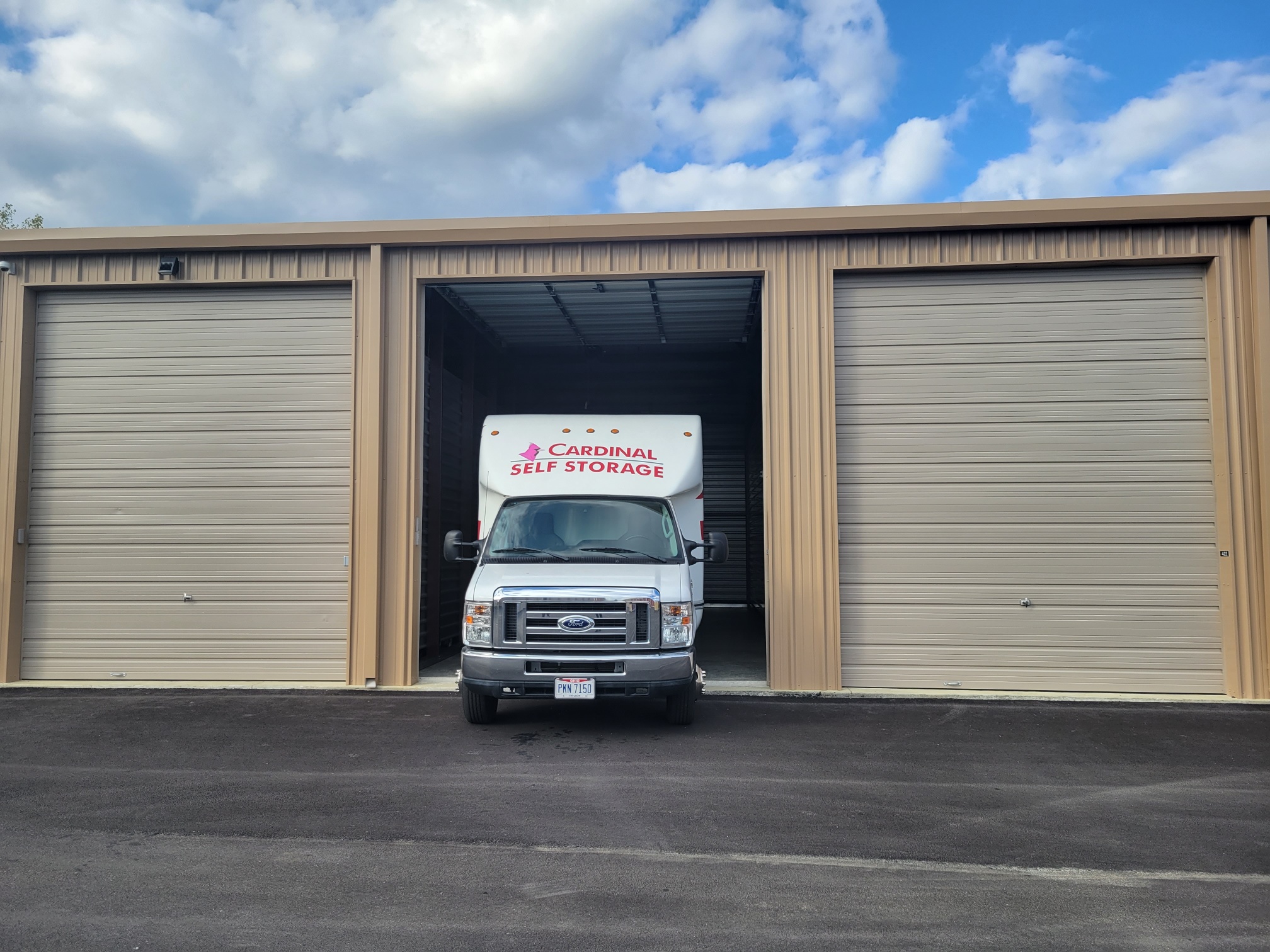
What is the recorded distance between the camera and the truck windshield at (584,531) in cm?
812

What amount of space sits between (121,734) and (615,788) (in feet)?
15.3

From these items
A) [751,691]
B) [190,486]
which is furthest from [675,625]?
[190,486]

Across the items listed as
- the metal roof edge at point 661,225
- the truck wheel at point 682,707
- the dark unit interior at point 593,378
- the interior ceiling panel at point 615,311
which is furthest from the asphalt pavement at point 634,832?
the interior ceiling panel at point 615,311

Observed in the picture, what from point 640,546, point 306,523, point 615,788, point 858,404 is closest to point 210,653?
point 306,523

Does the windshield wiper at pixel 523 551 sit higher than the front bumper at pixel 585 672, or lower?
higher

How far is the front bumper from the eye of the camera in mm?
7223

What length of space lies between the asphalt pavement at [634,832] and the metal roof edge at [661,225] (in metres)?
5.21

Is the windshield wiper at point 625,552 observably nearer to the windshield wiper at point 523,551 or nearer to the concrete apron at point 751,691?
the windshield wiper at point 523,551

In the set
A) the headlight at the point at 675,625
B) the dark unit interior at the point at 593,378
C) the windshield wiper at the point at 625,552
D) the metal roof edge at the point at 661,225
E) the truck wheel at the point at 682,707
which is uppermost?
the metal roof edge at the point at 661,225

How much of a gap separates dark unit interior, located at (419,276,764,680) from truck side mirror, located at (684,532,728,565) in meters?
3.59

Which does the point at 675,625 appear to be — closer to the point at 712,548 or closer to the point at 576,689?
the point at 576,689

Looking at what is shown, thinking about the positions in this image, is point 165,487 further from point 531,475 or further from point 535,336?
point 535,336

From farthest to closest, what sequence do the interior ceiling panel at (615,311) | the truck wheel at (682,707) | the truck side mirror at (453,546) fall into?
the interior ceiling panel at (615,311)
the truck side mirror at (453,546)
the truck wheel at (682,707)

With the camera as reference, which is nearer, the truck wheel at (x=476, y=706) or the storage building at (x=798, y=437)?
the truck wheel at (x=476, y=706)
